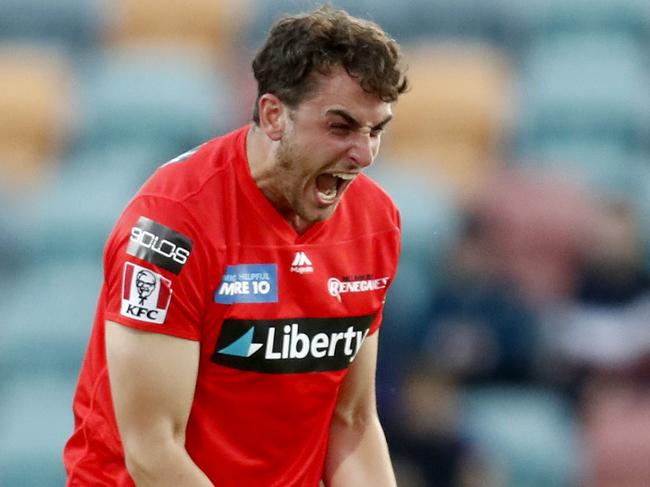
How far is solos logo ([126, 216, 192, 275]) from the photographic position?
3000 millimetres

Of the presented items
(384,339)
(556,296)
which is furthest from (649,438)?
(384,339)

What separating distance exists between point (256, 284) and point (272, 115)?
1.22 feet

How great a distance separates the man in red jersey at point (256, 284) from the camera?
3.02 m

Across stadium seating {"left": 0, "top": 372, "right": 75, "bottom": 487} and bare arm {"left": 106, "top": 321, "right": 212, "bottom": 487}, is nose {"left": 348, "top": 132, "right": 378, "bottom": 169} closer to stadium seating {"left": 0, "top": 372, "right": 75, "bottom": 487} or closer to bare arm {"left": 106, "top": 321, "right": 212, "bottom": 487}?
bare arm {"left": 106, "top": 321, "right": 212, "bottom": 487}

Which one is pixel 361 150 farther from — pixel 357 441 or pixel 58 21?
pixel 58 21

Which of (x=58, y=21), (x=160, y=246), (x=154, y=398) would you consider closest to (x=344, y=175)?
(x=160, y=246)

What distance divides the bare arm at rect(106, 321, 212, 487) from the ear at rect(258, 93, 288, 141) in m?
0.49

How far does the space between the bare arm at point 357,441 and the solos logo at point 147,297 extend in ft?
2.19

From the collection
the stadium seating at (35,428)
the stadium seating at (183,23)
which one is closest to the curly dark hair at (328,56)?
the stadium seating at (35,428)

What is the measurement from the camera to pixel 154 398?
301 cm

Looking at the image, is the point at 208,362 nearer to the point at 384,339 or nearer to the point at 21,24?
the point at 384,339

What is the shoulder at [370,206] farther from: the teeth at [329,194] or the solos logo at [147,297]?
the solos logo at [147,297]

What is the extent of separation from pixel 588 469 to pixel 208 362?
3.04m

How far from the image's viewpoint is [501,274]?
6.11 m
